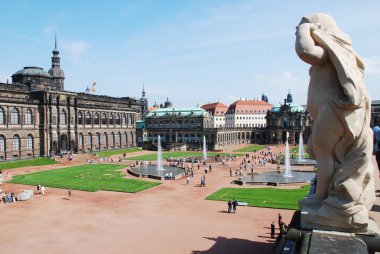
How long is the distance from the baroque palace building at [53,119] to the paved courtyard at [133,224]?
39.1m

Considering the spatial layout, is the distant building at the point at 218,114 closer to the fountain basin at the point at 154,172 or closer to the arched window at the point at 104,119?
the arched window at the point at 104,119

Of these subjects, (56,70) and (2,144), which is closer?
(2,144)

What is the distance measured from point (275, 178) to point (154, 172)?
18980 millimetres

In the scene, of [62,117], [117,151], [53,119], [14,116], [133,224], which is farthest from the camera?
[117,151]

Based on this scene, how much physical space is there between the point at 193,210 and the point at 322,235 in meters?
24.0

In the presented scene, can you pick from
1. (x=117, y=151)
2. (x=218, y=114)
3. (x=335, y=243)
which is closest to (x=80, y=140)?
(x=117, y=151)

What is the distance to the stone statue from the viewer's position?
9.48 m

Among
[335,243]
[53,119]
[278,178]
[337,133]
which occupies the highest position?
[53,119]

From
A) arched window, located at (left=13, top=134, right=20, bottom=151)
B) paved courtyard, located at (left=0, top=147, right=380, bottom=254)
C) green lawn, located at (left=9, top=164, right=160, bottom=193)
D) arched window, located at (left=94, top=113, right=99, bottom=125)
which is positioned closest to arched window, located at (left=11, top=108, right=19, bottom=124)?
arched window, located at (left=13, top=134, right=20, bottom=151)

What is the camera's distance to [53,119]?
269 feet

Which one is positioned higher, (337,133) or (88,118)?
(88,118)

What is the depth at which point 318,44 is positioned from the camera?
10.0 meters

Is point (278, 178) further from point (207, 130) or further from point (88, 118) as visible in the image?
point (207, 130)

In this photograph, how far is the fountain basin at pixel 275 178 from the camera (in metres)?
46.0
